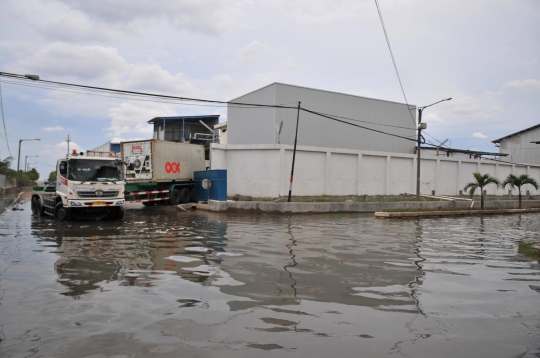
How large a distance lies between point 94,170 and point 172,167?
920 cm

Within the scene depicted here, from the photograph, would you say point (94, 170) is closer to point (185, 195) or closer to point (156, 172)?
point (156, 172)

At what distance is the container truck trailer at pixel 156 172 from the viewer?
2464cm

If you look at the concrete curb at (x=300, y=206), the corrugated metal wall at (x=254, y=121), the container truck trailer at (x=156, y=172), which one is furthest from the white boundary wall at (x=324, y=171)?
the corrugated metal wall at (x=254, y=121)

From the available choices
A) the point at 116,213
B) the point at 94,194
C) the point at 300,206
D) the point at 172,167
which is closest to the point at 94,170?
the point at 94,194

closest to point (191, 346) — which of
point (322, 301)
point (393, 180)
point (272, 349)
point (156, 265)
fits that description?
point (272, 349)

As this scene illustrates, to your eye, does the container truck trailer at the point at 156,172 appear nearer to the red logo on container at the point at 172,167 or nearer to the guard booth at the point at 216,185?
the red logo on container at the point at 172,167

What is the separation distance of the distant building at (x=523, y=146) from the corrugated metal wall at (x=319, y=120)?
2344cm

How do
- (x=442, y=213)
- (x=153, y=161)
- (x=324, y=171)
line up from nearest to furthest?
(x=442, y=213), (x=153, y=161), (x=324, y=171)

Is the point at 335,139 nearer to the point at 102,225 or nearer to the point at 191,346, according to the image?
the point at 102,225

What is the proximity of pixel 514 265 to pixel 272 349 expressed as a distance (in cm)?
710

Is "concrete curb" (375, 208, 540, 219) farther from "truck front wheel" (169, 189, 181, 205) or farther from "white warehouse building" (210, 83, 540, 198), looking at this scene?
"truck front wheel" (169, 189, 181, 205)

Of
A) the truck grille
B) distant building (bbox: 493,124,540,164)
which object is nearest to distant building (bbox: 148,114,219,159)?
the truck grille

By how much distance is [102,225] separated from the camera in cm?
1595

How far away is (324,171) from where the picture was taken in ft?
97.5
